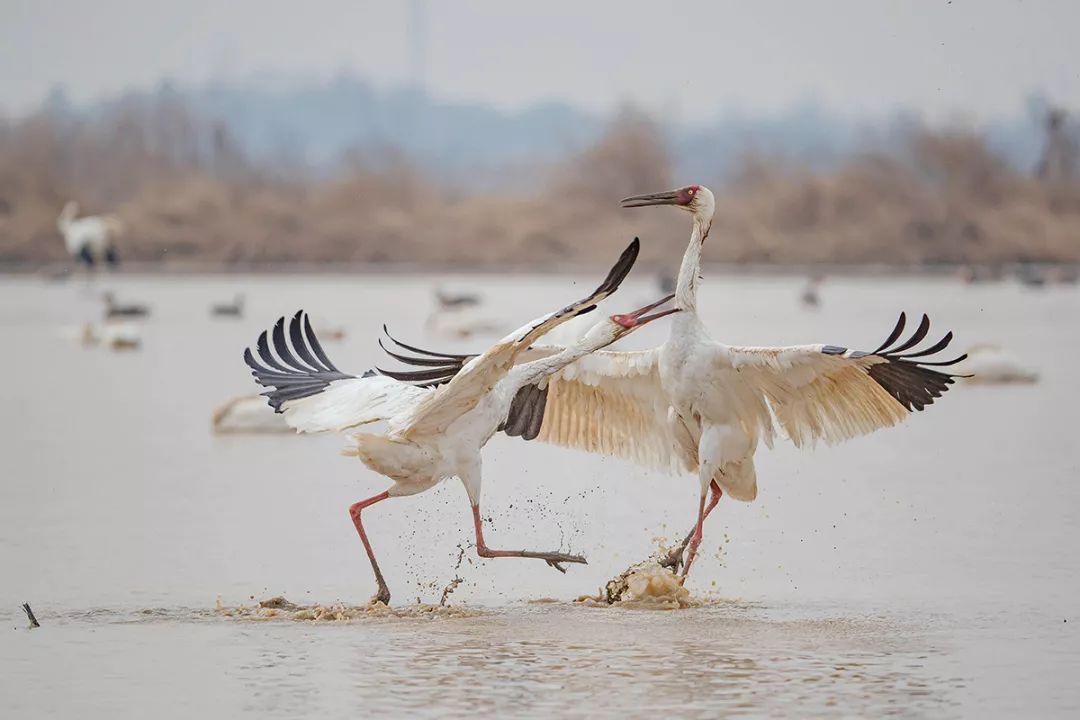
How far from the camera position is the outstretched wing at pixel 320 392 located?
8.19 m

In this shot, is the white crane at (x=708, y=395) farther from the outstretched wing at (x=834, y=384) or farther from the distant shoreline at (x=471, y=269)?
the distant shoreline at (x=471, y=269)

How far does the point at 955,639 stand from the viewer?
7566 mm

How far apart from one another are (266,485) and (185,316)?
17.0 m

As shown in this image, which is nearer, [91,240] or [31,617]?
[31,617]

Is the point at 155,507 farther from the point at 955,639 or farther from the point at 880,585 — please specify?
the point at 955,639

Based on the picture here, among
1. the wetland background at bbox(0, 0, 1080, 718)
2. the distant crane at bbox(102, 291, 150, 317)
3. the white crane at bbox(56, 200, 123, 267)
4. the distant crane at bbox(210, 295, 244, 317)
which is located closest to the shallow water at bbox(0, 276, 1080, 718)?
the wetland background at bbox(0, 0, 1080, 718)

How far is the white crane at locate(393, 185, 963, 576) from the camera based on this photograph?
27.7ft

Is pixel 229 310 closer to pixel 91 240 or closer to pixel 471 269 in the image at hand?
pixel 91 240

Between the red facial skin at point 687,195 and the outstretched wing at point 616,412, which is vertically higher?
the red facial skin at point 687,195

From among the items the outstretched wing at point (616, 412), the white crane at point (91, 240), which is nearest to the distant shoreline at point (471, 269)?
the white crane at point (91, 240)

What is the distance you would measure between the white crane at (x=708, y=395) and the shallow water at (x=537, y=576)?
23.3 inches

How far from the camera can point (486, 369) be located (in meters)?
7.79

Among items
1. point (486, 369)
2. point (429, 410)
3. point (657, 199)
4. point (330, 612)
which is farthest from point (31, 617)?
point (657, 199)

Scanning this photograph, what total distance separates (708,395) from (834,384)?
0.58m
